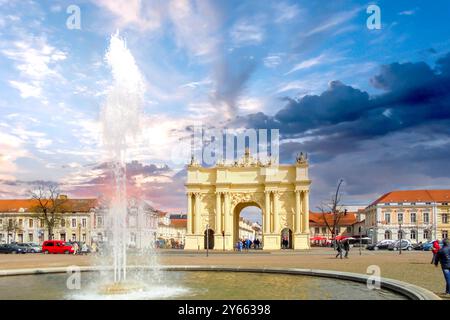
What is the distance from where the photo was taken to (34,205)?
10588cm

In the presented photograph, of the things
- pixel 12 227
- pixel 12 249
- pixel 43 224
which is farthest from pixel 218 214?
pixel 12 227

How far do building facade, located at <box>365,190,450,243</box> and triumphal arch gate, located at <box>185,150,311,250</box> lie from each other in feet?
136

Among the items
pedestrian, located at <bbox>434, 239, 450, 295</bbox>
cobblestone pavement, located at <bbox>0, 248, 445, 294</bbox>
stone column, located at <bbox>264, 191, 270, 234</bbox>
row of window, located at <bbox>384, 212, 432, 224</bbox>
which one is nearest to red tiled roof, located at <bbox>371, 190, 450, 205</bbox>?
row of window, located at <bbox>384, 212, 432, 224</bbox>

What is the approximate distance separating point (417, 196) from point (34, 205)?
79.4m

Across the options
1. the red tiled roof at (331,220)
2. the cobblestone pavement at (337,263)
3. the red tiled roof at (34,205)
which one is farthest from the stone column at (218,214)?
the red tiled roof at (331,220)

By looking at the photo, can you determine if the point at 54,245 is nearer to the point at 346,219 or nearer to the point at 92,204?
the point at 92,204

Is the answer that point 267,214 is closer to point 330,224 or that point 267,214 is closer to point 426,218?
point 426,218

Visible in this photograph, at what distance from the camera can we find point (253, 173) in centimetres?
7162

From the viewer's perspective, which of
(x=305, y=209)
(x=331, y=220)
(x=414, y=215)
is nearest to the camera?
(x=305, y=209)

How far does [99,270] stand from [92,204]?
3357 inches

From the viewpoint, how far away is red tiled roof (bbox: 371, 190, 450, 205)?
357 feet

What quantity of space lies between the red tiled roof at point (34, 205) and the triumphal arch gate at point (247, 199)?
41233mm

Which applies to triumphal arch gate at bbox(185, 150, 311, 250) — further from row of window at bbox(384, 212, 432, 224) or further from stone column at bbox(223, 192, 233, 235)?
row of window at bbox(384, 212, 432, 224)
